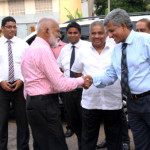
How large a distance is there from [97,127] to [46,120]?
0.93 metres

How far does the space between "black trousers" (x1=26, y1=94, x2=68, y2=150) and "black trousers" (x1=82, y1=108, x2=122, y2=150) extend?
2.01 ft

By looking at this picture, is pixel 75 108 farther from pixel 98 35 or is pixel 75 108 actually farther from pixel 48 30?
pixel 48 30

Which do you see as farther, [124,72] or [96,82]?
[96,82]

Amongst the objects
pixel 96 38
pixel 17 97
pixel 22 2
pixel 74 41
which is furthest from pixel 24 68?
pixel 22 2

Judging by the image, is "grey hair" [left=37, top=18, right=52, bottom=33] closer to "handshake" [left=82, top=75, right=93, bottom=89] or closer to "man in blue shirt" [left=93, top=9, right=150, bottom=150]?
"man in blue shirt" [left=93, top=9, right=150, bottom=150]

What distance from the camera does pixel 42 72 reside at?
121 inches

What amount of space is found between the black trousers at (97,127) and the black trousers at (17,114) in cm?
106

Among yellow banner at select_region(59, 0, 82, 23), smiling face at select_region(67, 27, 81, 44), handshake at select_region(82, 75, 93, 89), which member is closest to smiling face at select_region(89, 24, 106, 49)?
handshake at select_region(82, 75, 93, 89)

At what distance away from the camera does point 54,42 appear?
A: 3207mm

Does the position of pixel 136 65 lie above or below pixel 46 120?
above

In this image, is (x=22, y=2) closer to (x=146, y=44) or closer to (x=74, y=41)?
(x=74, y=41)

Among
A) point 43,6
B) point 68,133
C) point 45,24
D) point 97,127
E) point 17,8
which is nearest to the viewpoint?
point 45,24

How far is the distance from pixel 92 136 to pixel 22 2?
25.0 m

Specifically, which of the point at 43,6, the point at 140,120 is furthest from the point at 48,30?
the point at 43,6
